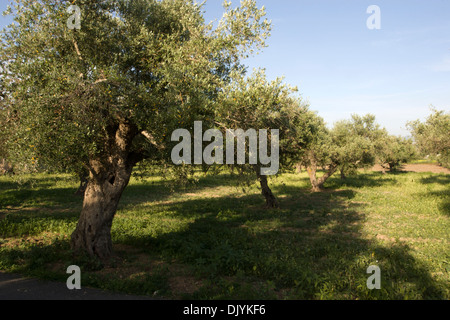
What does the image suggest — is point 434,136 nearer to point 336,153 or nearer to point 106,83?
point 336,153

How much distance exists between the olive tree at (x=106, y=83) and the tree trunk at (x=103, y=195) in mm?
38

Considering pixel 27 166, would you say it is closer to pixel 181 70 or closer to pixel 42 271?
pixel 42 271

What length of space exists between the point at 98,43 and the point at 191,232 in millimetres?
9484

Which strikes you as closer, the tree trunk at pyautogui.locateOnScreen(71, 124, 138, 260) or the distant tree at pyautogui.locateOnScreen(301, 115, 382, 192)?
the tree trunk at pyautogui.locateOnScreen(71, 124, 138, 260)

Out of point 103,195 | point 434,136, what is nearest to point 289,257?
point 103,195

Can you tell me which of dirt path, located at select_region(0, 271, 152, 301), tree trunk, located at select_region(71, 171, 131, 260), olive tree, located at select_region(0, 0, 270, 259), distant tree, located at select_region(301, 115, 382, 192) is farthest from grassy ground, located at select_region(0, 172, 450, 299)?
distant tree, located at select_region(301, 115, 382, 192)

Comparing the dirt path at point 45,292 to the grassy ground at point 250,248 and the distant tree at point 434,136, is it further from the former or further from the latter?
the distant tree at point 434,136

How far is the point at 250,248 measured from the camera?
12.5 meters

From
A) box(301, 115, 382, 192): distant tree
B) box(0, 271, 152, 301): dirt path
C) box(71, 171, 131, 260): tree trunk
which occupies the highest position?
box(301, 115, 382, 192): distant tree

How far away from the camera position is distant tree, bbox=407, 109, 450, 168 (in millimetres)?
24703

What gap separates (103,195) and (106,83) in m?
4.46

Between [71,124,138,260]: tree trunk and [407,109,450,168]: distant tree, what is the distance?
2491cm

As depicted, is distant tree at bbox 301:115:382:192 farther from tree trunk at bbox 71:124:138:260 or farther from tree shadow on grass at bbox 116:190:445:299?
tree trunk at bbox 71:124:138:260
